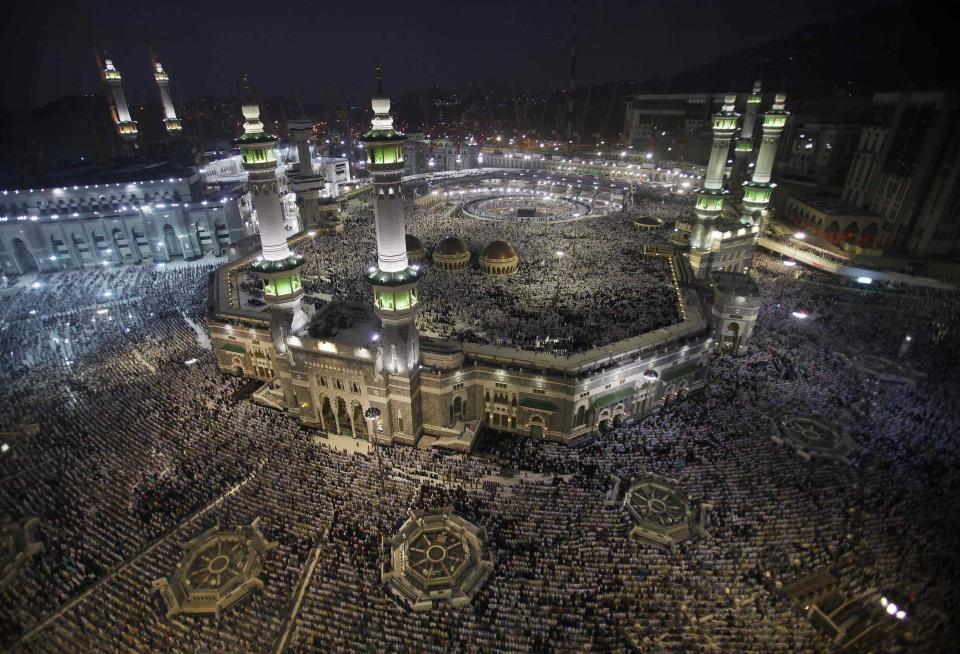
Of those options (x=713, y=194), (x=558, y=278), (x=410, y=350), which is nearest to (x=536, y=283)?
(x=558, y=278)

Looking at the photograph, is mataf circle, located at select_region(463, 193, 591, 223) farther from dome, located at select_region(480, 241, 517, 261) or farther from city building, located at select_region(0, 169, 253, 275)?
city building, located at select_region(0, 169, 253, 275)

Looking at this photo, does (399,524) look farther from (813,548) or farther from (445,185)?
(445,185)

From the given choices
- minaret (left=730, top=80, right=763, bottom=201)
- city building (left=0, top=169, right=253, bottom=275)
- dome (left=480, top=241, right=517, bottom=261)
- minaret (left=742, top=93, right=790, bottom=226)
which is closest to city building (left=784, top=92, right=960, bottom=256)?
minaret (left=730, top=80, right=763, bottom=201)

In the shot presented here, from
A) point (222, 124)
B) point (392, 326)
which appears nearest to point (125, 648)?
point (392, 326)

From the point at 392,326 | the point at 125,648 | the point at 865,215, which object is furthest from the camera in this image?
the point at 865,215

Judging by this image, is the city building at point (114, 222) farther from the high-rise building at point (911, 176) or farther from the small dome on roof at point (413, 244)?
the high-rise building at point (911, 176)

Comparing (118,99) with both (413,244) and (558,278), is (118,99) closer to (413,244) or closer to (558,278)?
(413,244)
